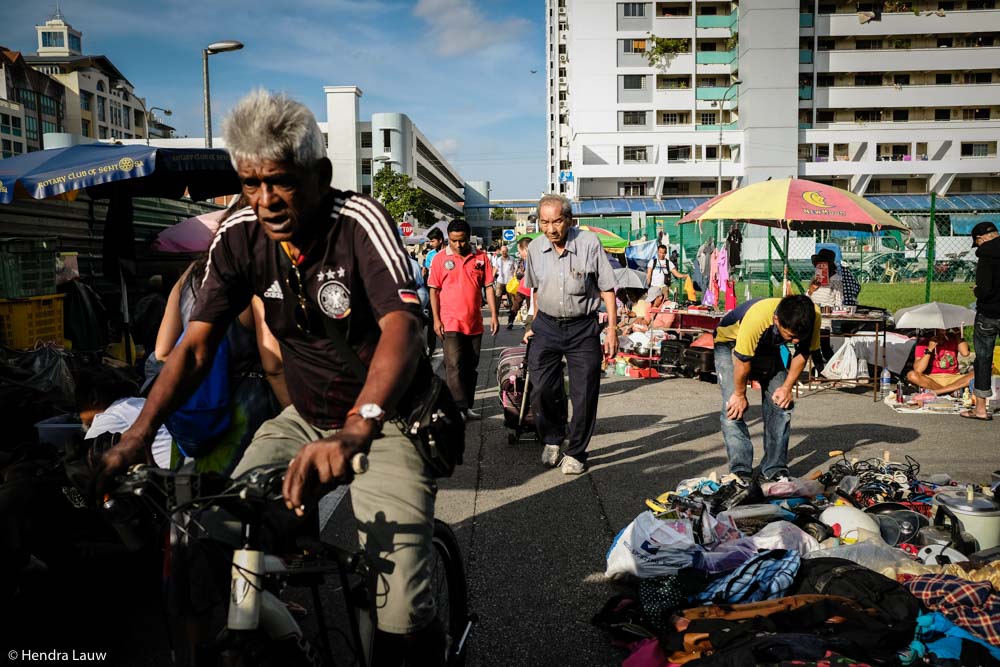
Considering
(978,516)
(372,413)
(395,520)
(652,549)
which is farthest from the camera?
(978,516)

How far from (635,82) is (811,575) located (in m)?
68.9

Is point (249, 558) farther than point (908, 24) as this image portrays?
No

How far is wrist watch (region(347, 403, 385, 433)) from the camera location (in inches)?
79.7

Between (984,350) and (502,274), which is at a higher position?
(502,274)

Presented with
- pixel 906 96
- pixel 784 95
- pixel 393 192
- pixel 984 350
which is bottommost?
pixel 984 350

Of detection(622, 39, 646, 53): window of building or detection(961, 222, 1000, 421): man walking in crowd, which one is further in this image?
detection(622, 39, 646, 53): window of building

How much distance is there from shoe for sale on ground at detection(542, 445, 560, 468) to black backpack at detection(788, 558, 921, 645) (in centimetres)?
298

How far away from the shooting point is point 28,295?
29.1ft

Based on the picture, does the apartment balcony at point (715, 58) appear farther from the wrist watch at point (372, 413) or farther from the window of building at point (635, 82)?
the wrist watch at point (372, 413)

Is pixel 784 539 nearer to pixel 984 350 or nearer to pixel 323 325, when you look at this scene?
pixel 323 325

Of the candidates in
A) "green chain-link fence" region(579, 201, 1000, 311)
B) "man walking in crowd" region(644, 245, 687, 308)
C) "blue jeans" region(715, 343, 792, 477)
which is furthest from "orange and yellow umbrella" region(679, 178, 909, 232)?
"green chain-link fence" region(579, 201, 1000, 311)

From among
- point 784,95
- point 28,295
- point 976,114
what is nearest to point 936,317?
point 28,295

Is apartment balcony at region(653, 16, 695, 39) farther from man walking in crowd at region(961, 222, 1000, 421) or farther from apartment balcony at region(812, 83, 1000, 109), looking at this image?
man walking in crowd at region(961, 222, 1000, 421)

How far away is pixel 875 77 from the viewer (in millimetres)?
68562
